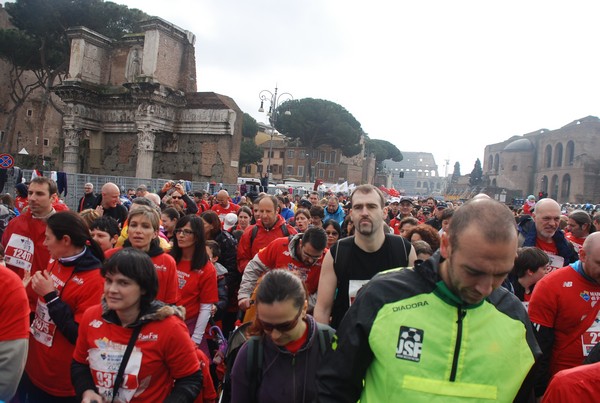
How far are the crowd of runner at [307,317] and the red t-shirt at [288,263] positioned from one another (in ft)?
0.05

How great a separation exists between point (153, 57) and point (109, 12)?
1335 cm

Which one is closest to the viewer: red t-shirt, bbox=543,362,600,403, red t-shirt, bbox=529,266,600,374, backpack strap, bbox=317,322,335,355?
red t-shirt, bbox=543,362,600,403

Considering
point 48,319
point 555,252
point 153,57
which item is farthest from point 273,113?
point 48,319

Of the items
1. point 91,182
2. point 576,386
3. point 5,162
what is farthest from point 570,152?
point 576,386

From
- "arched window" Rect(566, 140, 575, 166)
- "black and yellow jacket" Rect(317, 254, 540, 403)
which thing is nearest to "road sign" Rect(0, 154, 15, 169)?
"black and yellow jacket" Rect(317, 254, 540, 403)

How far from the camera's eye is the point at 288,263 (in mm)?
4230

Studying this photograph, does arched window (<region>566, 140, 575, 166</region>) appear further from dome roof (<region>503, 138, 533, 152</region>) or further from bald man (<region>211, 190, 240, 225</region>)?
bald man (<region>211, 190, 240, 225</region>)

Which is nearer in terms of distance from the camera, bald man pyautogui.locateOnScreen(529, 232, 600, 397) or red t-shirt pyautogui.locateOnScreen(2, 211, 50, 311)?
bald man pyautogui.locateOnScreen(529, 232, 600, 397)

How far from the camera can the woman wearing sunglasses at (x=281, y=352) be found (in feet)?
7.45

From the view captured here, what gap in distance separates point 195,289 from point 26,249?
159cm

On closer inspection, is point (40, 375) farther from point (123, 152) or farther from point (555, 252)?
point (123, 152)

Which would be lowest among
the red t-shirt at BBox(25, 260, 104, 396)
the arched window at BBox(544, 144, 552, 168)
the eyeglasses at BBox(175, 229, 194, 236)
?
the red t-shirt at BBox(25, 260, 104, 396)

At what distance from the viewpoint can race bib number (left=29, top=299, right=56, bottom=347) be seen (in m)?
2.90

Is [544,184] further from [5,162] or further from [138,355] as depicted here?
[138,355]
